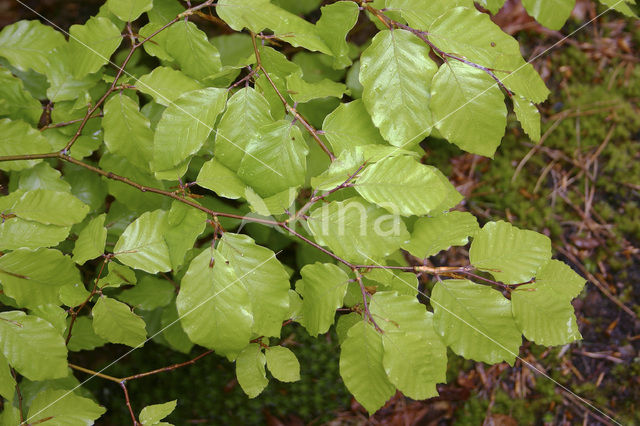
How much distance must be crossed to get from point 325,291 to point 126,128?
0.55m

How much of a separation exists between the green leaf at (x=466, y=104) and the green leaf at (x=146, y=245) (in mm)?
578

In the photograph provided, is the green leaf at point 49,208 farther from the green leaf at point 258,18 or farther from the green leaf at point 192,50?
the green leaf at point 258,18

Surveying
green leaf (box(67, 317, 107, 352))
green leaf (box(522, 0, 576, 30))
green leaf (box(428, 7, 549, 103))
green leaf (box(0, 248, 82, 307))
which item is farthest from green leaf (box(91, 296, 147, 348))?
green leaf (box(522, 0, 576, 30))

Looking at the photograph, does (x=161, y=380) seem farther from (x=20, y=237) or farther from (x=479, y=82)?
(x=479, y=82)

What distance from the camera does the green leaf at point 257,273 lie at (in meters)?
0.79

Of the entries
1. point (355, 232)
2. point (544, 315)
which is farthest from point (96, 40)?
point (544, 315)

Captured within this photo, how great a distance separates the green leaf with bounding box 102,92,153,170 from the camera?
95 centimetres

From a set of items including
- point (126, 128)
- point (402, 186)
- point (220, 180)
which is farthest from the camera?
point (126, 128)

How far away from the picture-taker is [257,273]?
31.2 inches

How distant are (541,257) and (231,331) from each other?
554 millimetres

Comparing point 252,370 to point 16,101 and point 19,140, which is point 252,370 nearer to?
point 19,140

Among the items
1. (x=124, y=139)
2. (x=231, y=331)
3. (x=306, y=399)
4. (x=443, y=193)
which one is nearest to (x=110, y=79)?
(x=124, y=139)

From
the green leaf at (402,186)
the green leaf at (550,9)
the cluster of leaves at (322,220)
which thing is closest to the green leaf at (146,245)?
the cluster of leaves at (322,220)

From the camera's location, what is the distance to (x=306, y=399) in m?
1.57
